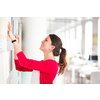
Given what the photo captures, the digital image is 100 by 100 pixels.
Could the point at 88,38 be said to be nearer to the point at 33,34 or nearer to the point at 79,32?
the point at 79,32

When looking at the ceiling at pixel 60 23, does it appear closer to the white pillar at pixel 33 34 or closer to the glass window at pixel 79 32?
the glass window at pixel 79 32

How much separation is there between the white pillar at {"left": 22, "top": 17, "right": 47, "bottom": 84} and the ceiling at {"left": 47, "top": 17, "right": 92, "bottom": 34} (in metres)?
2.99

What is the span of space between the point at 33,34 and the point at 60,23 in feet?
10.9

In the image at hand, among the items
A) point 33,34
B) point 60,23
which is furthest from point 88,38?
point 33,34

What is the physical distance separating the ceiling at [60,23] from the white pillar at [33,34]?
118 inches

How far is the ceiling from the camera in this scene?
4.67m

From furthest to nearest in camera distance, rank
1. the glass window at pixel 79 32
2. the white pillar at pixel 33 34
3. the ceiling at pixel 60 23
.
A: the glass window at pixel 79 32 → the ceiling at pixel 60 23 → the white pillar at pixel 33 34

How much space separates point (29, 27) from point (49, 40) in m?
0.57

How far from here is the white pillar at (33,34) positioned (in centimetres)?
161

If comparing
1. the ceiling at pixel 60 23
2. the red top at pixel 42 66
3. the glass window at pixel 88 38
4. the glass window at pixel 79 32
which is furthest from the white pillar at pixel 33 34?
the glass window at pixel 88 38

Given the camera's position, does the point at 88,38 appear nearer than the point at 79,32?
No

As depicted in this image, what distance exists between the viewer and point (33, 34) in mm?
1630
